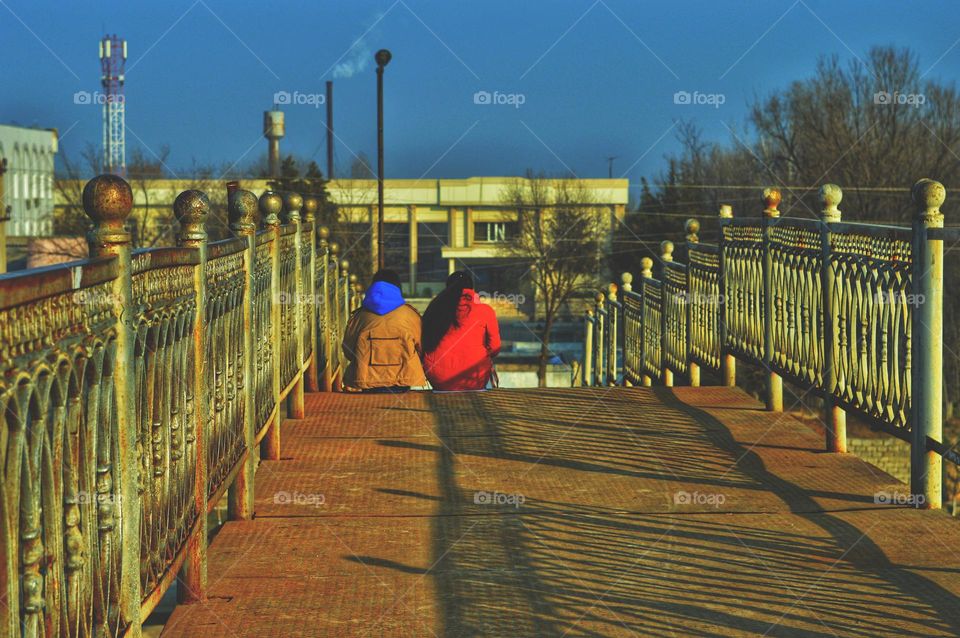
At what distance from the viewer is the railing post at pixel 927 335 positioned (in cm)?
616

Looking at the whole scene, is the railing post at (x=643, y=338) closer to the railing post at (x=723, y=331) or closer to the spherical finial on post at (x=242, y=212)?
the railing post at (x=723, y=331)

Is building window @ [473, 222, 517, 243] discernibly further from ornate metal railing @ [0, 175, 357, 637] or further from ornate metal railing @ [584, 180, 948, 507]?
ornate metal railing @ [0, 175, 357, 637]

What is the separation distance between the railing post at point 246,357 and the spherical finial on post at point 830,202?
3.45 meters

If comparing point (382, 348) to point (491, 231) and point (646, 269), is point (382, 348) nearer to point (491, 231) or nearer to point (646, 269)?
point (646, 269)

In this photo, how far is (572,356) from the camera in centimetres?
5606

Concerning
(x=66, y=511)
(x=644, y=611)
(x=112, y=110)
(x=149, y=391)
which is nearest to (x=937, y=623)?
(x=644, y=611)

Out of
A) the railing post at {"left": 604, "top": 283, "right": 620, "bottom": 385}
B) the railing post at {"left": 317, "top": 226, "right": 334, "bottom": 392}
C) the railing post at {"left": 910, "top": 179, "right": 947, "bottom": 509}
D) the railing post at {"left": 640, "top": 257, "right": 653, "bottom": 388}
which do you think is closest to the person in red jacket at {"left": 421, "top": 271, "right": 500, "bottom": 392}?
the railing post at {"left": 317, "top": 226, "right": 334, "bottom": 392}

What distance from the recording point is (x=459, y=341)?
37.9ft

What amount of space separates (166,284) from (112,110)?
7894cm

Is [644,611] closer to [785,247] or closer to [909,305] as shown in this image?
[909,305]

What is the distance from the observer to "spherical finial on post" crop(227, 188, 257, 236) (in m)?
6.23

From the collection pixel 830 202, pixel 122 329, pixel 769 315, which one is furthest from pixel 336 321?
pixel 122 329

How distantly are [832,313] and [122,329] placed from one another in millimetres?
5090

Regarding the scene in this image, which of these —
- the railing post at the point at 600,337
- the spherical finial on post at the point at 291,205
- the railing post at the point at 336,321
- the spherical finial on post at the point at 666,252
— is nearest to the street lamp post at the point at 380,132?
the railing post at the point at 600,337
